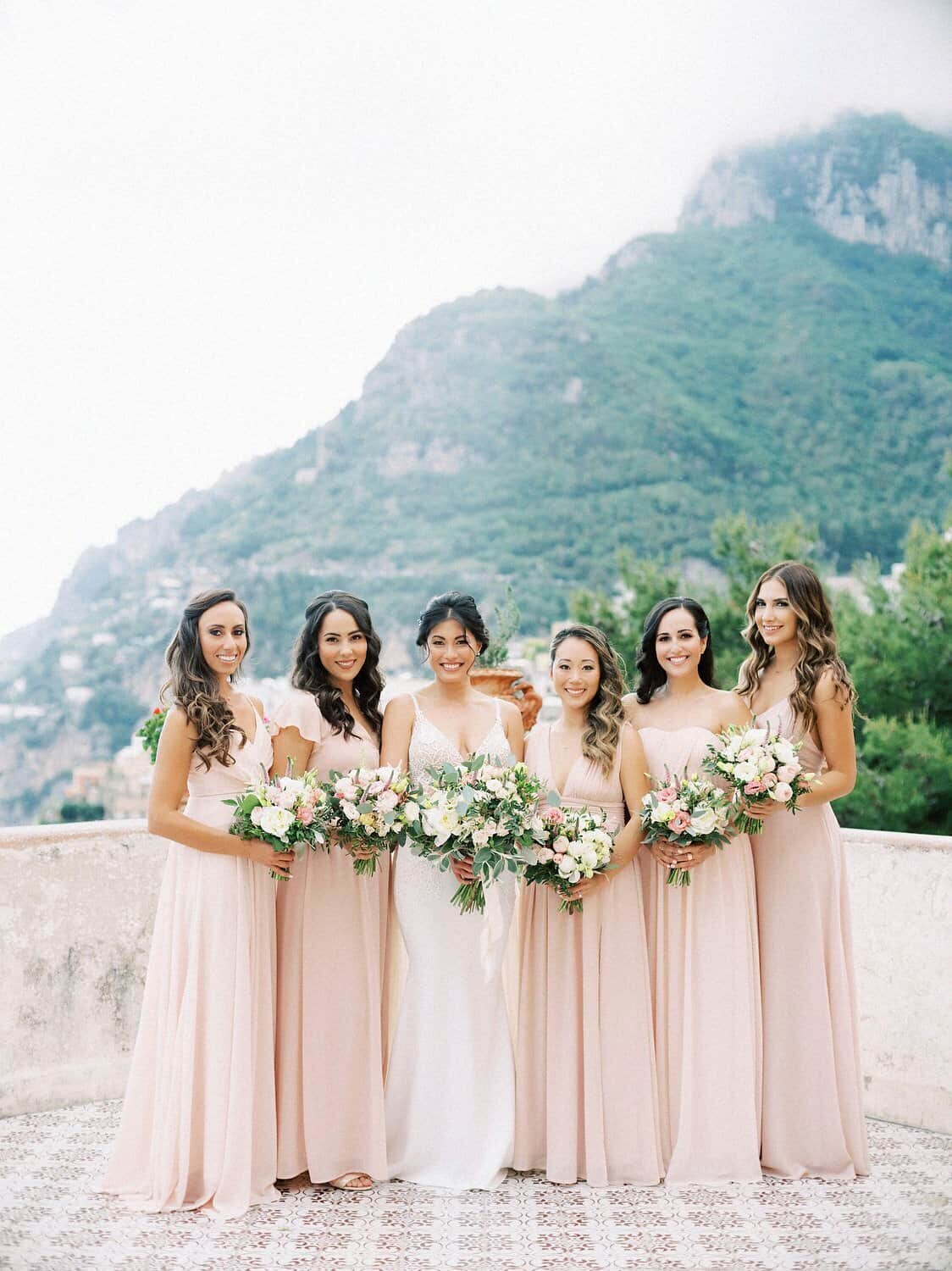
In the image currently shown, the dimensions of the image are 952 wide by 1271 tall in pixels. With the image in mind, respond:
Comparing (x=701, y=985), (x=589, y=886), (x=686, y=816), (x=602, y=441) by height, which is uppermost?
(x=602, y=441)

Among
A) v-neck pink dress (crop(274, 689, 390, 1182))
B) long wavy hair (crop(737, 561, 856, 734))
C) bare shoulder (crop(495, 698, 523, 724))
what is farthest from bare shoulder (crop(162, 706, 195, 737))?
long wavy hair (crop(737, 561, 856, 734))

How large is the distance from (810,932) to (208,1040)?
2546 millimetres

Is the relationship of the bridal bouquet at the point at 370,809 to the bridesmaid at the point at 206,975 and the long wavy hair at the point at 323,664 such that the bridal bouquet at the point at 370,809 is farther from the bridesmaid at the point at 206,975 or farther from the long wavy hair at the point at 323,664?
the long wavy hair at the point at 323,664

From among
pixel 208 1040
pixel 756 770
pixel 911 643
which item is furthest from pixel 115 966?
pixel 911 643

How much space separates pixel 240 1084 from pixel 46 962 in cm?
202

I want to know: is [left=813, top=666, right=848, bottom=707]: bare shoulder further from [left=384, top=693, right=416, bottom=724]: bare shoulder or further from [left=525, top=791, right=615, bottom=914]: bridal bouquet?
[left=384, top=693, right=416, bottom=724]: bare shoulder

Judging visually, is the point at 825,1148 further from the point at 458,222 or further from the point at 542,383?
the point at 458,222

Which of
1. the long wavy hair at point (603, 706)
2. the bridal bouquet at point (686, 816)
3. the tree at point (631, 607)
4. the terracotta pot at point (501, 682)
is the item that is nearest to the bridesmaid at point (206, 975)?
the long wavy hair at point (603, 706)

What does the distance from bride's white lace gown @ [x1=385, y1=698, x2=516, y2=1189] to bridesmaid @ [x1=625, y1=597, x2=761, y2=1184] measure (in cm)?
69

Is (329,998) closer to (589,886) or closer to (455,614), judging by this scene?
(589,886)

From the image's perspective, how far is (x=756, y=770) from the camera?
15.4ft

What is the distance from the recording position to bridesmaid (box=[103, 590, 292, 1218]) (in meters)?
4.60

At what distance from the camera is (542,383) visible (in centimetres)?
3853

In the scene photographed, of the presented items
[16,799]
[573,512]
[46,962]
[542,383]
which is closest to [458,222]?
[542,383]
